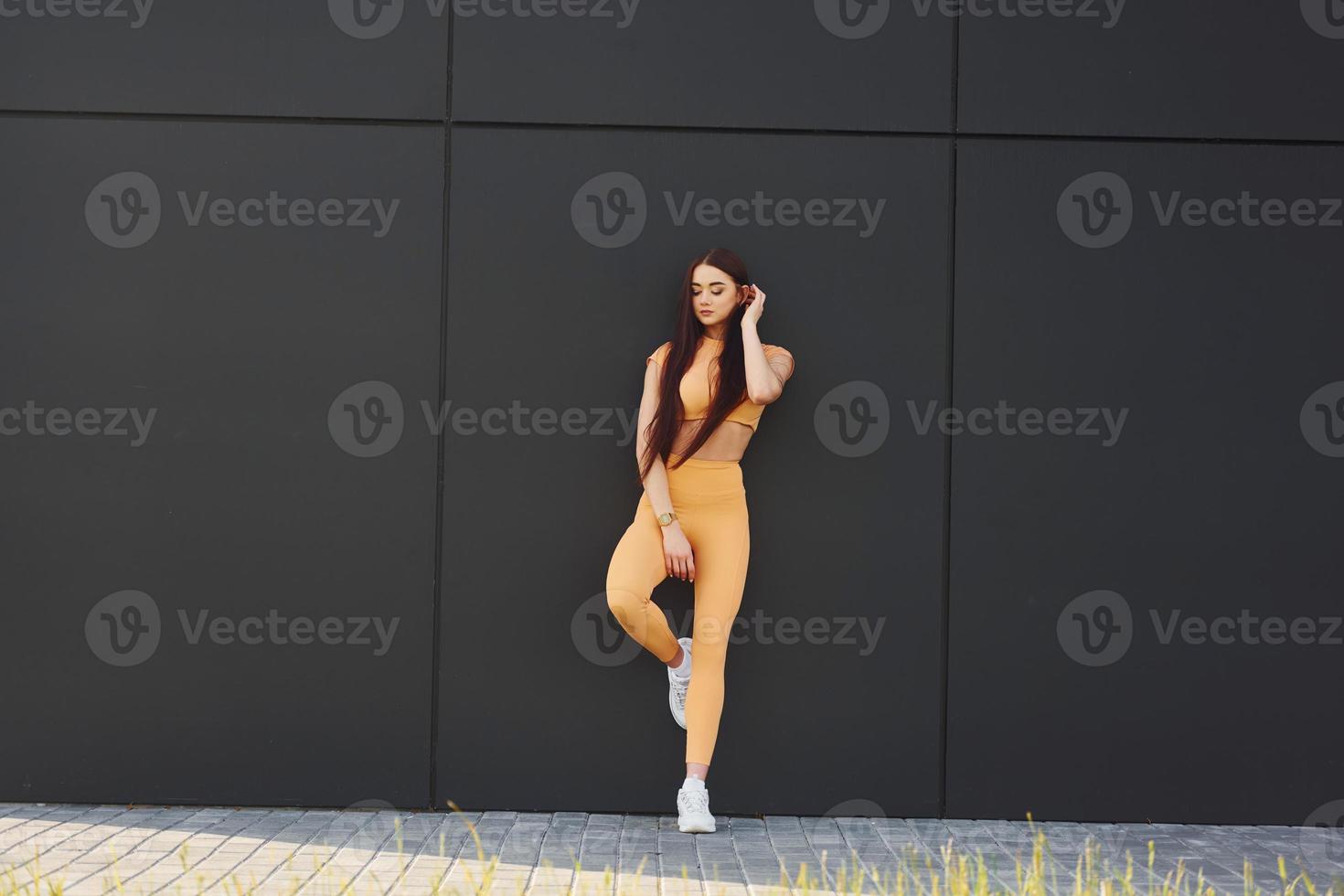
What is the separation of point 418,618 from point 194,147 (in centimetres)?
207

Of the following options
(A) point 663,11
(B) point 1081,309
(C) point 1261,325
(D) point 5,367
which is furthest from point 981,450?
(D) point 5,367

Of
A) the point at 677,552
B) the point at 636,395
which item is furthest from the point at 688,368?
the point at 677,552

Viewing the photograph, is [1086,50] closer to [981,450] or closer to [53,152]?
[981,450]

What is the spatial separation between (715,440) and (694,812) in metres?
1.37

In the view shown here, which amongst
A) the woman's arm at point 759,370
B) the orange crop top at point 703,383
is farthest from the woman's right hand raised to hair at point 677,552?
the woman's arm at point 759,370

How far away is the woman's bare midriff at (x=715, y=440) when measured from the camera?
4.72 metres

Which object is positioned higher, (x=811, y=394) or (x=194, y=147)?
(x=194, y=147)

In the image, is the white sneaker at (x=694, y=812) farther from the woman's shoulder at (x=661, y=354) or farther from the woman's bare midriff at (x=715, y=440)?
the woman's shoulder at (x=661, y=354)

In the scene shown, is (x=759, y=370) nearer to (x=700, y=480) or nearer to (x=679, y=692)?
(x=700, y=480)

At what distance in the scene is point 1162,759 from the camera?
4879 millimetres

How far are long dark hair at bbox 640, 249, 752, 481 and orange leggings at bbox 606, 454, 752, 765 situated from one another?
0.11m

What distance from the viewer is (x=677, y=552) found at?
4.62m

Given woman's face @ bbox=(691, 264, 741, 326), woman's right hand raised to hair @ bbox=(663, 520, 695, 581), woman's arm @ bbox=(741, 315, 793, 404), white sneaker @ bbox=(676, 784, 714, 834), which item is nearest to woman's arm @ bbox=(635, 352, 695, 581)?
woman's right hand raised to hair @ bbox=(663, 520, 695, 581)

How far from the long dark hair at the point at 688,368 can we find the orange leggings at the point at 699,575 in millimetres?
107
